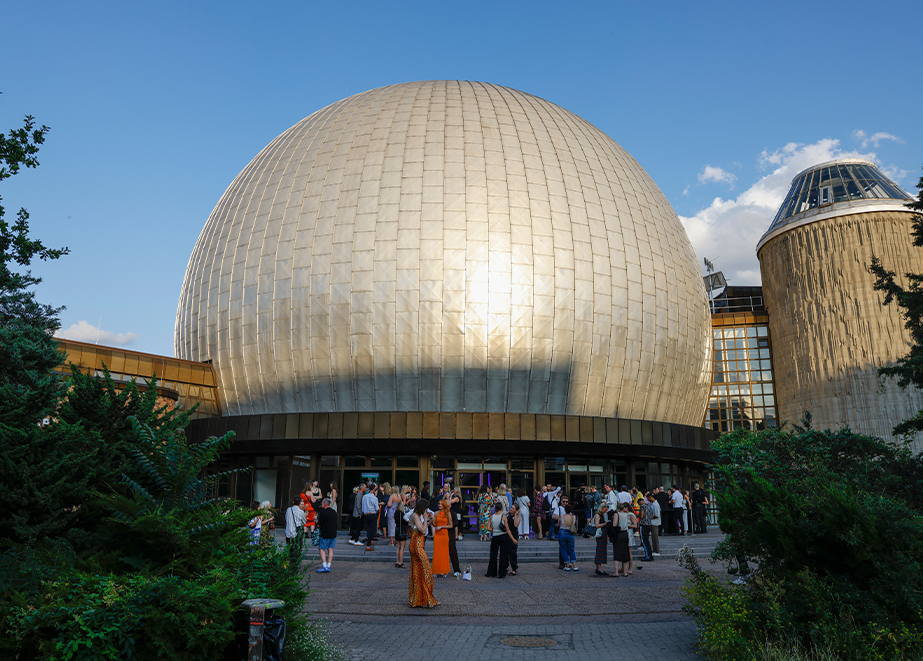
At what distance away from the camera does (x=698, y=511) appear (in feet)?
88.7

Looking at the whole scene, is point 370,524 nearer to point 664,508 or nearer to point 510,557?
point 510,557

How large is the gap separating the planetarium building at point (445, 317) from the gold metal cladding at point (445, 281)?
82mm

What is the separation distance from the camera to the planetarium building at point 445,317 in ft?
84.0

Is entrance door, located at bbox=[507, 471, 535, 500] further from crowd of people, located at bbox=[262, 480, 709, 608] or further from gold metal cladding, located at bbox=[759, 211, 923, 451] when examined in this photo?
gold metal cladding, located at bbox=[759, 211, 923, 451]

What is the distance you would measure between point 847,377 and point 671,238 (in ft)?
53.5

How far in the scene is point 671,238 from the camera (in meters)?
32.1

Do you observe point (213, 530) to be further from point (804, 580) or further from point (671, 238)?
point (671, 238)

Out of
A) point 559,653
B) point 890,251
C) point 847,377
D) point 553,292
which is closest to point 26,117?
point 559,653

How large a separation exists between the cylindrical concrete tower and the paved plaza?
28.7 meters

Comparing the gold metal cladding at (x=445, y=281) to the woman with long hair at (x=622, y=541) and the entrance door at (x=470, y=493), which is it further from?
the woman with long hair at (x=622, y=541)

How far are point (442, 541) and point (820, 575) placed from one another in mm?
7715

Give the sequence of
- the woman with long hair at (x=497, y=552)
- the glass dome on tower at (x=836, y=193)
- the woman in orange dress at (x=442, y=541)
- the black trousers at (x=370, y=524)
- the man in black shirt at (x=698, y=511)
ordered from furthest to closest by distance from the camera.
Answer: the glass dome on tower at (x=836, y=193)
the man in black shirt at (x=698, y=511)
the black trousers at (x=370, y=524)
the woman with long hair at (x=497, y=552)
the woman in orange dress at (x=442, y=541)

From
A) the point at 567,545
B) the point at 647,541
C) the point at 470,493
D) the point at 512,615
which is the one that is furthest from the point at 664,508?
the point at 512,615

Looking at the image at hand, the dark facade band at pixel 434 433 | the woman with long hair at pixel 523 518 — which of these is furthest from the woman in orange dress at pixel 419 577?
the dark facade band at pixel 434 433
